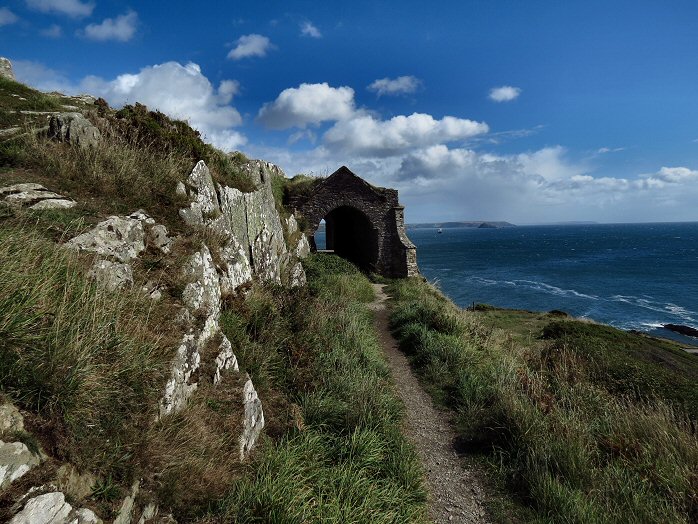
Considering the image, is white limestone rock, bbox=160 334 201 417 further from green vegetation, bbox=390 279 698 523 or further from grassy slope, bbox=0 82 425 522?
green vegetation, bbox=390 279 698 523

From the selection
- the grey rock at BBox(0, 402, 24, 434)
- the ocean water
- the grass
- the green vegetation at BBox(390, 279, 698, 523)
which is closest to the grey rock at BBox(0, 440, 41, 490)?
the grey rock at BBox(0, 402, 24, 434)

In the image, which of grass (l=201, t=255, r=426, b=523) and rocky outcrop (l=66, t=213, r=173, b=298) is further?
rocky outcrop (l=66, t=213, r=173, b=298)

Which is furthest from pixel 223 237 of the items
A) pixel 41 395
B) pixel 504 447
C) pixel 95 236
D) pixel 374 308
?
pixel 374 308

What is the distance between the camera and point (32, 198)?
587 cm

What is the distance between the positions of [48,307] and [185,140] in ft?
25.9

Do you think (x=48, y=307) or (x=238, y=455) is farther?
(x=238, y=455)

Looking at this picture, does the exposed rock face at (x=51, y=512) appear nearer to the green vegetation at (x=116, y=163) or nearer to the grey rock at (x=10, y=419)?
the grey rock at (x=10, y=419)

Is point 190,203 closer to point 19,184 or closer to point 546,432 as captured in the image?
point 19,184

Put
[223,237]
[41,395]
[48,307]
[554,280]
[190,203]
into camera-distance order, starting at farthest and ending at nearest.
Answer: [554,280], [223,237], [190,203], [48,307], [41,395]

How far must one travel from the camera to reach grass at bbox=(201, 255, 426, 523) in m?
4.45

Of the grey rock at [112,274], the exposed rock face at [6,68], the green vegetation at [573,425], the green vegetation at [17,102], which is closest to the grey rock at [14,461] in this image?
the grey rock at [112,274]

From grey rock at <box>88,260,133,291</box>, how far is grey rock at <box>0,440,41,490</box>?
2257mm

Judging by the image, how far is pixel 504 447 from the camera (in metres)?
6.76

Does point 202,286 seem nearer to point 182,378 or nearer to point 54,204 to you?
point 182,378
